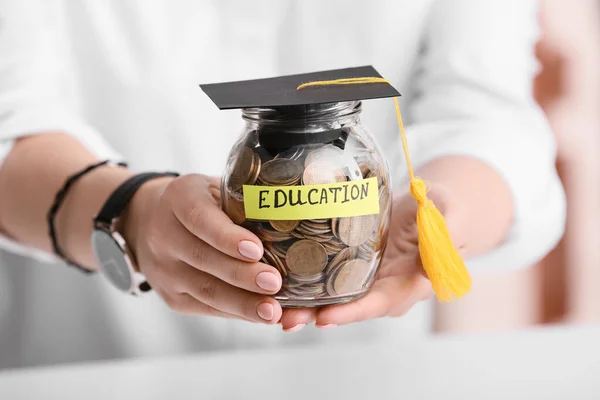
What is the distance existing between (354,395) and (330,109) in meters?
0.46

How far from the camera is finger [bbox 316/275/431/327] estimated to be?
658 millimetres

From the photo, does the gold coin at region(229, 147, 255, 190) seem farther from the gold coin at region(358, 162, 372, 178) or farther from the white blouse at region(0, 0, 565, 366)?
the white blouse at region(0, 0, 565, 366)

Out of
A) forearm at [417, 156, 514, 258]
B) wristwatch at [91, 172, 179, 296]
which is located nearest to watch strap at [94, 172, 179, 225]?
wristwatch at [91, 172, 179, 296]

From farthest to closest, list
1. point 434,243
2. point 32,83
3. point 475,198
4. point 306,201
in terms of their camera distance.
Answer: point 32,83, point 475,198, point 434,243, point 306,201

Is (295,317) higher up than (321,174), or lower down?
lower down

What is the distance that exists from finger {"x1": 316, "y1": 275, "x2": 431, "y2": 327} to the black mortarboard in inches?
7.5

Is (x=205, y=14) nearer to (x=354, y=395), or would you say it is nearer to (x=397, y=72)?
(x=397, y=72)

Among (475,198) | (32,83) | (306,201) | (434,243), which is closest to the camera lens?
(306,201)

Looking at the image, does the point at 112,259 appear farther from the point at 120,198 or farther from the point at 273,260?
the point at 273,260

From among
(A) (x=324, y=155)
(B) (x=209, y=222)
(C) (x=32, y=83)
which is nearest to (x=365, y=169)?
(A) (x=324, y=155)

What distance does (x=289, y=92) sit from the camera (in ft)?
2.13

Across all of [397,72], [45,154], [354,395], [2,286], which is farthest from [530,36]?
[2,286]

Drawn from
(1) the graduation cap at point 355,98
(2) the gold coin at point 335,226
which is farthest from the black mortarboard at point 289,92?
(2) the gold coin at point 335,226

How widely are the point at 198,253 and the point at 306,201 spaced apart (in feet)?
0.42
